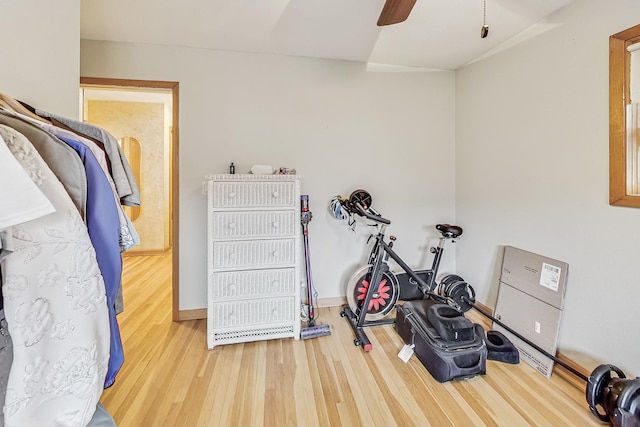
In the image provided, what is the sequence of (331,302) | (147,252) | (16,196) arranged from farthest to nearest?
(147,252)
(331,302)
(16,196)

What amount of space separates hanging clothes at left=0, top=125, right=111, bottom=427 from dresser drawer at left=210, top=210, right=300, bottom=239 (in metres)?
1.33

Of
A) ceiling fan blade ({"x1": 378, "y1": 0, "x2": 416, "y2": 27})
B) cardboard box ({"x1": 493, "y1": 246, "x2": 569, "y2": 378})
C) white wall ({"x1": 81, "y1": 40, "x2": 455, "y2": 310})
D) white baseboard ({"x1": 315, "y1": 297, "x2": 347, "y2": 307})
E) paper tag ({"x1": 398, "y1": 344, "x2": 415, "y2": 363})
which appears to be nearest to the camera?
ceiling fan blade ({"x1": 378, "y1": 0, "x2": 416, "y2": 27})

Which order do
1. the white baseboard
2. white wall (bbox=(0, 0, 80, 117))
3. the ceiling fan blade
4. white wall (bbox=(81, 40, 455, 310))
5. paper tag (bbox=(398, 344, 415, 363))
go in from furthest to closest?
the white baseboard
white wall (bbox=(81, 40, 455, 310))
paper tag (bbox=(398, 344, 415, 363))
the ceiling fan blade
white wall (bbox=(0, 0, 80, 117))

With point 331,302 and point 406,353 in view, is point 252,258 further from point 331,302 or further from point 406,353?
point 406,353

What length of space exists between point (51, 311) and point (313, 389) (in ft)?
4.68

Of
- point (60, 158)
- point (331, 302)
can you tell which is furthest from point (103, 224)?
point (331, 302)

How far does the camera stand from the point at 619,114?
159cm

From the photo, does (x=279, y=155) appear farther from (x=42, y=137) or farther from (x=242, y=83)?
(x=42, y=137)

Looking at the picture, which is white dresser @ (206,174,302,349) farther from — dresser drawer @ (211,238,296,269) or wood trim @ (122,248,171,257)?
wood trim @ (122,248,171,257)

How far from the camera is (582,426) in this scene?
1423 millimetres

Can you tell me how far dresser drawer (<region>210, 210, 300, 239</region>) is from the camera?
2.07 m

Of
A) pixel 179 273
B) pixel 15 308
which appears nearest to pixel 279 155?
pixel 179 273

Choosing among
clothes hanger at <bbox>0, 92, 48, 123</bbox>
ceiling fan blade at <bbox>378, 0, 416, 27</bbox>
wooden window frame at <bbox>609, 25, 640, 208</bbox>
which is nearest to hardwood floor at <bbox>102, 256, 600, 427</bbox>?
wooden window frame at <bbox>609, 25, 640, 208</bbox>

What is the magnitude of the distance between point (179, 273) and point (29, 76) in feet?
5.78
